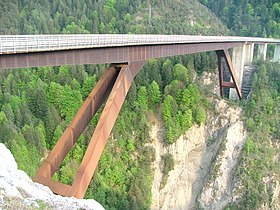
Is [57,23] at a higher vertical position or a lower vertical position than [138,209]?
higher

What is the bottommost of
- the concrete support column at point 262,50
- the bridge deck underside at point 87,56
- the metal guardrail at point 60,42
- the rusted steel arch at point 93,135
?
the concrete support column at point 262,50

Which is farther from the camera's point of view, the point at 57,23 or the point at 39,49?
the point at 57,23

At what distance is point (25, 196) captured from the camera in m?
14.7

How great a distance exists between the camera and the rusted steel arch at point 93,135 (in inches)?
848

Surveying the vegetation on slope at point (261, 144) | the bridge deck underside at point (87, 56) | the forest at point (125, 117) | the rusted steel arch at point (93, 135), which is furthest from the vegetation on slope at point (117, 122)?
the rusted steel arch at point (93, 135)

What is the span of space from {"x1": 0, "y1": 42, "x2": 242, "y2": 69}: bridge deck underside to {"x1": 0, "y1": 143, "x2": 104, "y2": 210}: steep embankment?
7109mm

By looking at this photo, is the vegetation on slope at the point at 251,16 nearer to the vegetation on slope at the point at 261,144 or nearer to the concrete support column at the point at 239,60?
the concrete support column at the point at 239,60

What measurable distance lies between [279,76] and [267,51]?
76.0 feet

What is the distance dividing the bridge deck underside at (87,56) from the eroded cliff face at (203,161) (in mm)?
15465

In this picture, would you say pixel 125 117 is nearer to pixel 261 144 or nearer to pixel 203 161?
pixel 203 161

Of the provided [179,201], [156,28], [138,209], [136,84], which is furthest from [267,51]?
[138,209]

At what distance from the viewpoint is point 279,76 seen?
2274 inches

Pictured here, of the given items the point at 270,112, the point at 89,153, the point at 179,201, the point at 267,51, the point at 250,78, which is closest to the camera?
the point at 89,153

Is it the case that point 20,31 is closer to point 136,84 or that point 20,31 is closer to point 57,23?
point 57,23
